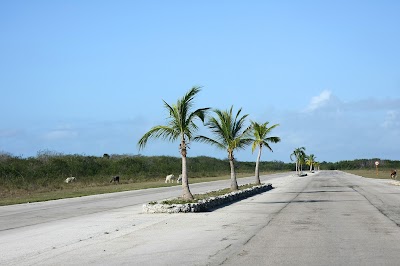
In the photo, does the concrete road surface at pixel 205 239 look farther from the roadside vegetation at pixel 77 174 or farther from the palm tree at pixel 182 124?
the roadside vegetation at pixel 77 174

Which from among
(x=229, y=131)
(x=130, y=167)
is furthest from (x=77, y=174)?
(x=229, y=131)

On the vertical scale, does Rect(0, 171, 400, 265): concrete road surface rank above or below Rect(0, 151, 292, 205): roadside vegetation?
below

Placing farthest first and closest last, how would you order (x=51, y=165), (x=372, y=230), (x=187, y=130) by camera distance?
(x=51, y=165) → (x=187, y=130) → (x=372, y=230)

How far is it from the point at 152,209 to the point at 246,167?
13873 centimetres

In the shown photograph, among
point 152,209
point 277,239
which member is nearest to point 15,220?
point 152,209

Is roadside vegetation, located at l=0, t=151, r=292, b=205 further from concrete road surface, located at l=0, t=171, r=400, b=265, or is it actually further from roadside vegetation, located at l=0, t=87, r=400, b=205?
concrete road surface, located at l=0, t=171, r=400, b=265

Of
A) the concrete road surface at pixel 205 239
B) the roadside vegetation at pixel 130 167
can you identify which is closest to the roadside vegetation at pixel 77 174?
the roadside vegetation at pixel 130 167

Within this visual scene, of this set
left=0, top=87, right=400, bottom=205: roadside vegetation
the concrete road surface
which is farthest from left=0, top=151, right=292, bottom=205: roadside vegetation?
the concrete road surface

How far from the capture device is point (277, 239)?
13219 mm

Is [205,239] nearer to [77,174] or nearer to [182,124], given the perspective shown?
[182,124]

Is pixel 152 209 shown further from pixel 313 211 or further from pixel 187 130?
pixel 313 211

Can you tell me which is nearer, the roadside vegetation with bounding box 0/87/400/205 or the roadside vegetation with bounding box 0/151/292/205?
the roadside vegetation with bounding box 0/87/400/205

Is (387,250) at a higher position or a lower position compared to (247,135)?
lower

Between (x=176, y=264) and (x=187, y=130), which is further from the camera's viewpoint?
(x=187, y=130)
